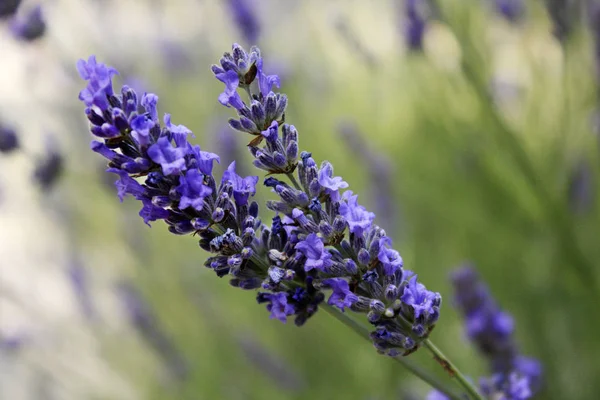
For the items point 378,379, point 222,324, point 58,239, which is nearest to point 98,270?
point 58,239

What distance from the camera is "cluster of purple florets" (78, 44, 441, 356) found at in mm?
527

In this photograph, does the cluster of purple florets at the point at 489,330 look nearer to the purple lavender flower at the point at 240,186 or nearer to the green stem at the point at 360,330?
the green stem at the point at 360,330

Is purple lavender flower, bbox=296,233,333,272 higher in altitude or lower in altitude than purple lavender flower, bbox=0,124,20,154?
lower

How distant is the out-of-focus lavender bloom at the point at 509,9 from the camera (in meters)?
1.53

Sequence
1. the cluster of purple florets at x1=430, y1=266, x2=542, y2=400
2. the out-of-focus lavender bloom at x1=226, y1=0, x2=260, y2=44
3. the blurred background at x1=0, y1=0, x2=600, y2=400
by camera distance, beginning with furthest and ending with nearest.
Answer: the out-of-focus lavender bloom at x1=226, y1=0, x2=260, y2=44
the blurred background at x1=0, y1=0, x2=600, y2=400
the cluster of purple florets at x1=430, y1=266, x2=542, y2=400

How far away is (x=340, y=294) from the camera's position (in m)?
0.55

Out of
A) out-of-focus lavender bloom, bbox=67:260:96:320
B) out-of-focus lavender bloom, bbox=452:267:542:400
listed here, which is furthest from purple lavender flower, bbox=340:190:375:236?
out-of-focus lavender bloom, bbox=67:260:96:320

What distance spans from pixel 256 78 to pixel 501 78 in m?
1.73

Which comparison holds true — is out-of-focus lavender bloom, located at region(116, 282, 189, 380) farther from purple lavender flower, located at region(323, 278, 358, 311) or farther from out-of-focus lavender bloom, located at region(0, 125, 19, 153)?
purple lavender flower, located at region(323, 278, 358, 311)

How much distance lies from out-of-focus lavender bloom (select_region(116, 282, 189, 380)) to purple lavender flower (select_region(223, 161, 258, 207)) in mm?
1124

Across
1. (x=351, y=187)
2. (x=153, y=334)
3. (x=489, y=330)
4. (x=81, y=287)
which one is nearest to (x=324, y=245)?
(x=489, y=330)

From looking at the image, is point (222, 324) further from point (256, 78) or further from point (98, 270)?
point (256, 78)

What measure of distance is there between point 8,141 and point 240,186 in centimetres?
73

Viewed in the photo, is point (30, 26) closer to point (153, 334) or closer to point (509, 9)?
point (153, 334)
